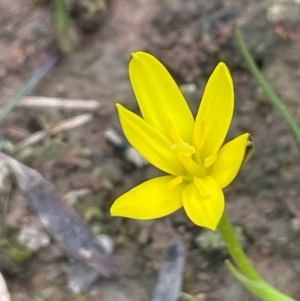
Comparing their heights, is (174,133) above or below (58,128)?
above

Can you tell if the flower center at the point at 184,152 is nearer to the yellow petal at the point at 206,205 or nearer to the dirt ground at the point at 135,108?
the yellow petal at the point at 206,205

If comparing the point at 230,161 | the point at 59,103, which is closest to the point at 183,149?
the point at 230,161

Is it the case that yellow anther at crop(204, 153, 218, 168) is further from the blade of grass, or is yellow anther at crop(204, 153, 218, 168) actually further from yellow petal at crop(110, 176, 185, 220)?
the blade of grass

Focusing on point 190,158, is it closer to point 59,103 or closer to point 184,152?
point 184,152

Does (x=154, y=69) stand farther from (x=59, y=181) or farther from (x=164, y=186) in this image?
(x=59, y=181)

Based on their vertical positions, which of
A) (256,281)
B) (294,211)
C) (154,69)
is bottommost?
(294,211)

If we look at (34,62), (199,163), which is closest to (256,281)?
(199,163)
